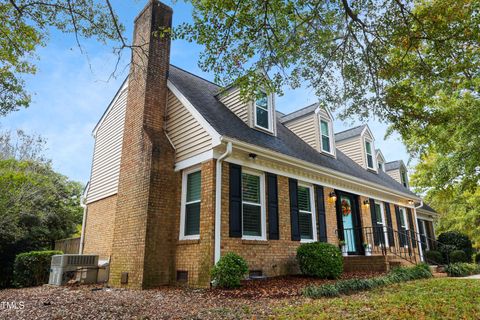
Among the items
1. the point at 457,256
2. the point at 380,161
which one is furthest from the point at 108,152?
the point at 457,256

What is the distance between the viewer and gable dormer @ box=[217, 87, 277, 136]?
10453 millimetres

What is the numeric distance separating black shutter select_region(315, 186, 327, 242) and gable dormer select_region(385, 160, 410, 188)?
1094 centimetres

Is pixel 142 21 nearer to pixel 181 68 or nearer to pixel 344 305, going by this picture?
pixel 181 68

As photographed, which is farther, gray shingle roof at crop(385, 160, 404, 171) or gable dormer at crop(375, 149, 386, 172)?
gray shingle roof at crop(385, 160, 404, 171)

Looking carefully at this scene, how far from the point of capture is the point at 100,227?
11203 millimetres

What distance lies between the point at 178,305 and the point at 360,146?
43.8ft

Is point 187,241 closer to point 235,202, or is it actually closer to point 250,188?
point 235,202

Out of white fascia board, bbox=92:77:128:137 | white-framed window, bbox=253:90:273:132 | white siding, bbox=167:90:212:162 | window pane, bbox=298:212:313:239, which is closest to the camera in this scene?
white siding, bbox=167:90:212:162

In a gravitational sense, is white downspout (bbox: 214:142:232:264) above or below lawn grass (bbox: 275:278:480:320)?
above

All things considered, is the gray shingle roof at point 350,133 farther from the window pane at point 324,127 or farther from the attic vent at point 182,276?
the attic vent at point 182,276

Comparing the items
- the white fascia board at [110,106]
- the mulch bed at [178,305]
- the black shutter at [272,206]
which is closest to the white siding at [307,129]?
the black shutter at [272,206]

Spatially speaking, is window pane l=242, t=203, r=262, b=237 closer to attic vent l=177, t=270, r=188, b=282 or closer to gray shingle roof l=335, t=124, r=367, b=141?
attic vent l=177, t=270, r=188, b=282

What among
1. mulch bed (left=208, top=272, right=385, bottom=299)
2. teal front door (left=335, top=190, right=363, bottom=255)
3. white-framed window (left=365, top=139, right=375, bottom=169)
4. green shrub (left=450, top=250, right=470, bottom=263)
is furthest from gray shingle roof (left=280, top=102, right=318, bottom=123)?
green shrub (left=450, top=250, right=470, bottom=263)

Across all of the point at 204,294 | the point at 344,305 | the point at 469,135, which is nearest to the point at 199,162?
the point at 204,294
